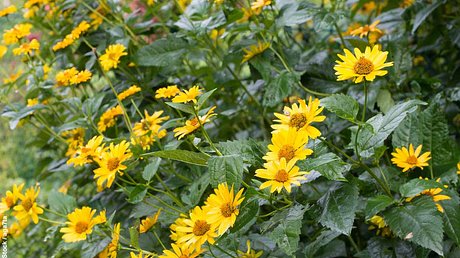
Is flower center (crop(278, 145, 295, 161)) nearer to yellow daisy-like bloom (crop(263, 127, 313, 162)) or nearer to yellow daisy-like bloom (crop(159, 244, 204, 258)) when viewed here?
yellow daisy-like bloom (crop(263, 127, 313, 162))

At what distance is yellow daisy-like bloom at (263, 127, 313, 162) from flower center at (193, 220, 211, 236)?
16cm

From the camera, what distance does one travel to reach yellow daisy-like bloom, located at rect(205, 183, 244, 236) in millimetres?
903

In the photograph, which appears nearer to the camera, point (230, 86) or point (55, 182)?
point (230, 86)

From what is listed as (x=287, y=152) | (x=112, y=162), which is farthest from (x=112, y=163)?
(x=287, y=152)

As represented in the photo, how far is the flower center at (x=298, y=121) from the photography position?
0.93m

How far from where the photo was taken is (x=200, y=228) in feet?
3.18

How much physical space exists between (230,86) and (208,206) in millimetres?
832

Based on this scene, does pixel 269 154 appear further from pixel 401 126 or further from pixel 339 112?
pixel 401 126

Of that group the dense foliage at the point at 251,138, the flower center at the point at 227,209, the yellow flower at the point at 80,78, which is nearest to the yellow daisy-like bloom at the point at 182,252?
the dense foliage at the point at 251,138

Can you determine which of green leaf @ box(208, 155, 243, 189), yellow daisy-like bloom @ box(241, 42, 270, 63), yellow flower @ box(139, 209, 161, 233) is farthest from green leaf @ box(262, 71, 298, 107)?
green leaf @ box(208, 155, 243, 189)

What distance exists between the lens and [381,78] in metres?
1.47

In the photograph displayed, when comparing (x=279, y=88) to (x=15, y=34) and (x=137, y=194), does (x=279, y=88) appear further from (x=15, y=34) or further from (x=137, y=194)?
(x=15, y=34)

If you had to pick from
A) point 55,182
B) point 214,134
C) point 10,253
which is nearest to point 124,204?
point 214,134

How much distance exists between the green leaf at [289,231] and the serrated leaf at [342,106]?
17cm
